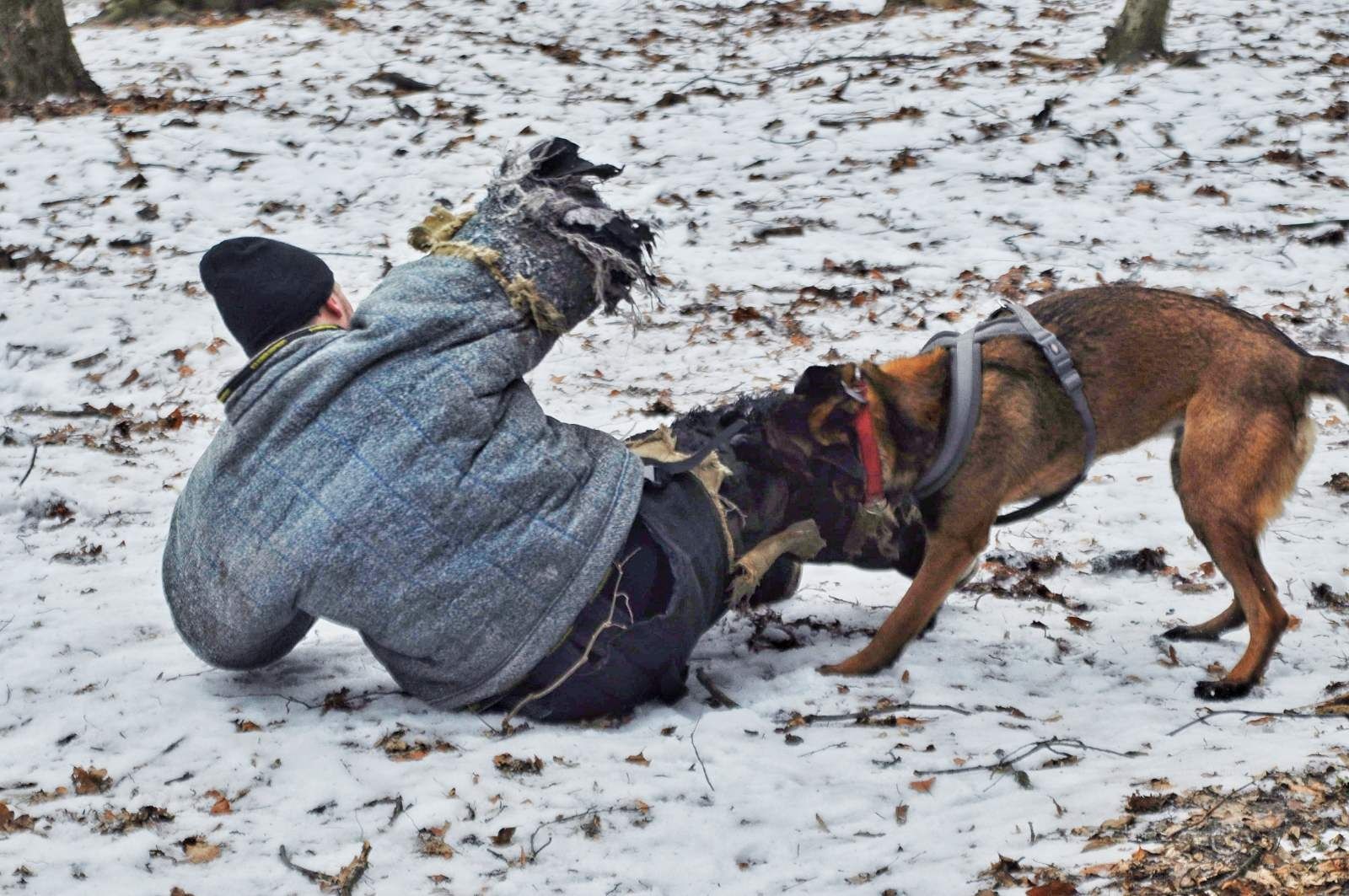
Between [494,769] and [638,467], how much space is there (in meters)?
0.97

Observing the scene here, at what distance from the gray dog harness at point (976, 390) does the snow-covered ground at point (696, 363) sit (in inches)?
23.8

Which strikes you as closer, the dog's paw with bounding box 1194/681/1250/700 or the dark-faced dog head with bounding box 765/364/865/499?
the dog's paw with bounding box 1194/681/1250/700

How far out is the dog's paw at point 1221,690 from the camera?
12.7 ft

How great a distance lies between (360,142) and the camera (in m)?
10.5

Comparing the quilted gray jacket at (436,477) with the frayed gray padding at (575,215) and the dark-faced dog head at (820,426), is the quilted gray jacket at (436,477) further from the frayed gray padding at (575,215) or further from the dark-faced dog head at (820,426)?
the dark-faced dog head at (820,426)

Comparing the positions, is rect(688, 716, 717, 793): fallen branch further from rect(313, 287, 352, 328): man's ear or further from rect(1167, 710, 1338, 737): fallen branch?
rect(313, 287, 352, 328): man's ear

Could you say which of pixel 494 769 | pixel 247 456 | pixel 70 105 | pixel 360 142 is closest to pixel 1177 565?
pixel 494 769

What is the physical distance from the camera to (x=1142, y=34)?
11273 mm

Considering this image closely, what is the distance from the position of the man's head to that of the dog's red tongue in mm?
1727

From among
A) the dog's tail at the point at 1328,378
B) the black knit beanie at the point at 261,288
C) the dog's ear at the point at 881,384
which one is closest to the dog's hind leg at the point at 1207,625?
the dog's tail at the point at 1328,378

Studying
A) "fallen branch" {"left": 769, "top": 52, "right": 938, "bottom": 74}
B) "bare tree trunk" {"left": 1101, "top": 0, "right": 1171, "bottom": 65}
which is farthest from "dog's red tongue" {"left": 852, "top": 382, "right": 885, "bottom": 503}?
"fallen branch" {"left": 769, "top": 52, "right": 938, "bottom": 74}

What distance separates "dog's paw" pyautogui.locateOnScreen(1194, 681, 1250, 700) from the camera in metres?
3.88

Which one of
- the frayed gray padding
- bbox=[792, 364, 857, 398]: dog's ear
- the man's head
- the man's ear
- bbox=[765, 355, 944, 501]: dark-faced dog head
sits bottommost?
bbox=[765, 355, 944, 501]: dark-faced dog head

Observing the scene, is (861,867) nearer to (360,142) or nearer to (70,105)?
(360,142)
